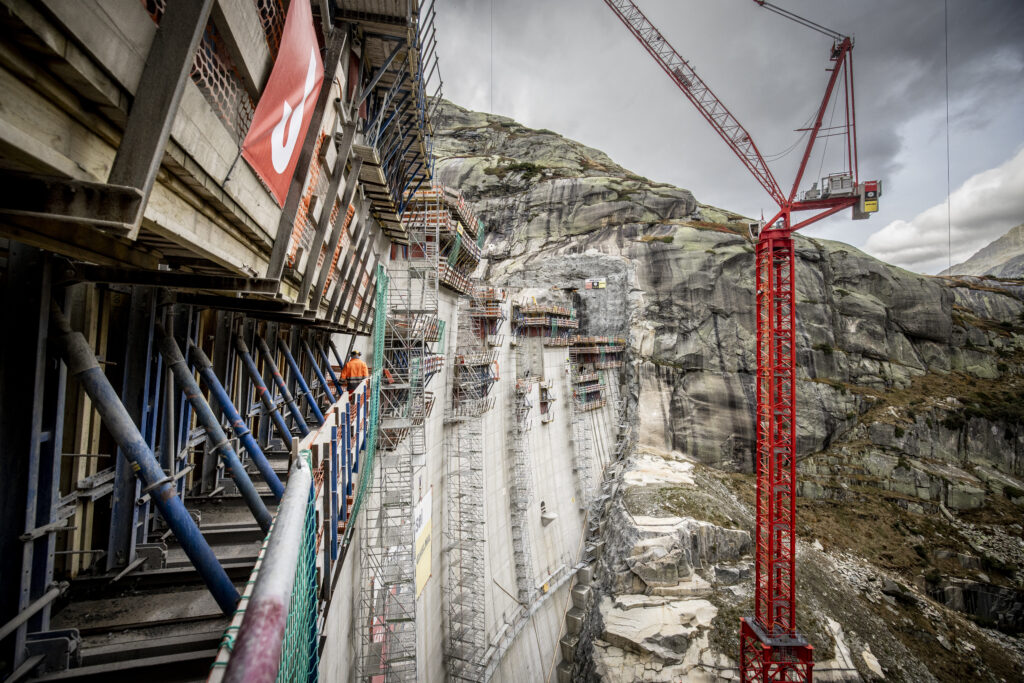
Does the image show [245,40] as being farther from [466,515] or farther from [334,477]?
[466,515]

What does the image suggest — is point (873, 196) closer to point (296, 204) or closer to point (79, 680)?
point (296, 204)

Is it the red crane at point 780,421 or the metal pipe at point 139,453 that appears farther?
the red crane at point 780,421

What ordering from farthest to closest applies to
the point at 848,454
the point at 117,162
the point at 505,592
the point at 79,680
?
the point at 848,454 < the point at 505,592 < the point at 79,680 < the point at 117,162

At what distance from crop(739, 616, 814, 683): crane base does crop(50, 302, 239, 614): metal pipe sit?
18.6 metres

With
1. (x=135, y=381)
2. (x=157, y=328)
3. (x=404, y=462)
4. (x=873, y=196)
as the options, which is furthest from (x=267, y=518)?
(x=873, y=196)

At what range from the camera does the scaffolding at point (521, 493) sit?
19.0 meters

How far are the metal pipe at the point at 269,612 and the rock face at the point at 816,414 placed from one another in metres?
19.2

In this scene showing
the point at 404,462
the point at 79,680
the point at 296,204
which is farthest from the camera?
the point at 404,462

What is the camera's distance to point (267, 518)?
402 centimetres

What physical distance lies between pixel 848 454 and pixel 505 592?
1041 inches

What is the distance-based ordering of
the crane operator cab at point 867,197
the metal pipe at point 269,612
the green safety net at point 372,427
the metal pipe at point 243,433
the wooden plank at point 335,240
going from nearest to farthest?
the metal pipe at point 269,612 → the metal pipe at point 243,433 → the wooden plank at point 335,240 → the green safety net at point 372,427 → the crane operator cab at point 867,197

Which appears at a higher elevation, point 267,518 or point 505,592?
point 267,518

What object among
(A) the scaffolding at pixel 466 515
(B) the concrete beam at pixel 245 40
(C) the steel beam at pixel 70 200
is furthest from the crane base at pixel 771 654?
(B) the concrete beam at pixel 245 40

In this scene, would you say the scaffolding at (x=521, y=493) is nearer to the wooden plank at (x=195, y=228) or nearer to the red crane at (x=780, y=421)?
the red crane at (x=780, y=421)
